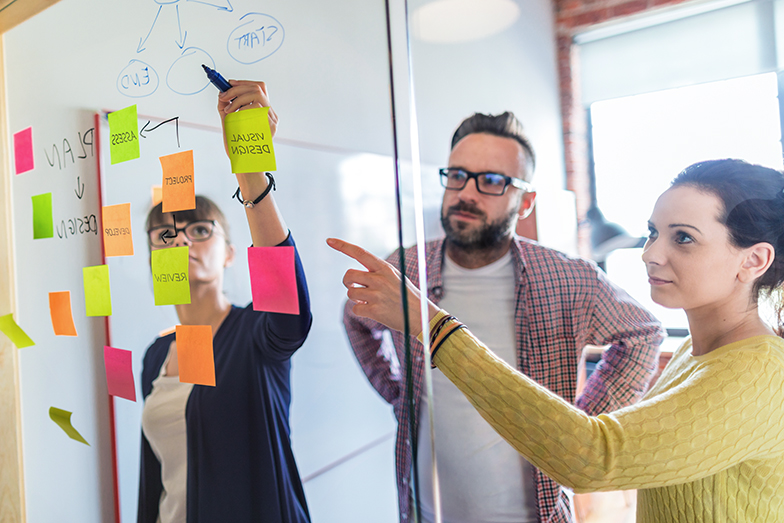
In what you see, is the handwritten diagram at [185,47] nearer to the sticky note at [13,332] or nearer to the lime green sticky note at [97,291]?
the lime green sticky note at [97,291]

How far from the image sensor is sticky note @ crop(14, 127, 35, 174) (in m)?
0.87

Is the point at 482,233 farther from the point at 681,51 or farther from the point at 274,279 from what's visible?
the point at 681,51

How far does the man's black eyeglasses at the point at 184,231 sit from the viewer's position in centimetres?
63

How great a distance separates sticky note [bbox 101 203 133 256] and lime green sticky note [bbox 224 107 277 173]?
0.26 meters

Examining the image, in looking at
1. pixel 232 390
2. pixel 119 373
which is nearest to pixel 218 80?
pixel 232 390

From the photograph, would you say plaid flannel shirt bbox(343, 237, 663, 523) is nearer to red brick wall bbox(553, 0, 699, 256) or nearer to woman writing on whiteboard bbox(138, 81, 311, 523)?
woman writing on whiteboard bbox(138, 81, 311, 523)

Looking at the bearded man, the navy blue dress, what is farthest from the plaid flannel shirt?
the navy blue dress

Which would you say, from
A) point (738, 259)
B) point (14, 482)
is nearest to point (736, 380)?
point (738, 259)

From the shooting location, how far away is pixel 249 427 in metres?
0.60

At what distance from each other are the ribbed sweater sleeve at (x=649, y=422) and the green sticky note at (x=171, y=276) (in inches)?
14.4

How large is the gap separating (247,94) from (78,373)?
595 millimetres

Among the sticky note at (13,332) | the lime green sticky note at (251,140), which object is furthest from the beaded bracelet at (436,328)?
the sticky note at (13,332)

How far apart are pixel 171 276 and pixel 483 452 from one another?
0.80m

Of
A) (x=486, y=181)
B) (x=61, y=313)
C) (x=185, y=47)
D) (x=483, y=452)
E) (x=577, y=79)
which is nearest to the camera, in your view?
(x=185, y=47)
